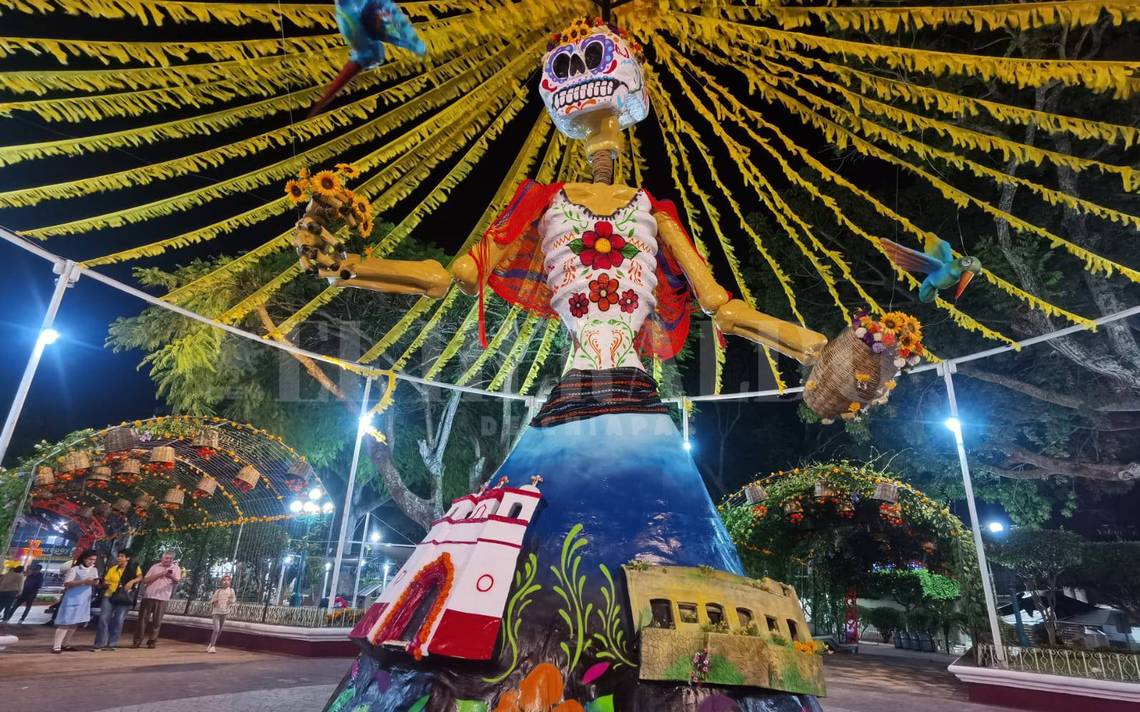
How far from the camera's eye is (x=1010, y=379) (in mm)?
12156

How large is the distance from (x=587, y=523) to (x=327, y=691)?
4.28m

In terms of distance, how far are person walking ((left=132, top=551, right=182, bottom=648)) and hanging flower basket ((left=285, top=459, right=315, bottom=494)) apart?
7.65 ft

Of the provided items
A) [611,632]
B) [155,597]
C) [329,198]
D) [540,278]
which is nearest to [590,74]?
[540,278]

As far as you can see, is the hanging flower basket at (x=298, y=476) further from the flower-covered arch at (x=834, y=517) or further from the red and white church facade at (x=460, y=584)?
the red and white church facade at (x=460, y=584)

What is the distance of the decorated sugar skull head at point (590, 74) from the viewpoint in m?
3.56

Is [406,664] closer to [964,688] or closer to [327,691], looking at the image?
[327,691]

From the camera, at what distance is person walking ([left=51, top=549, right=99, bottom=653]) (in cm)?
899

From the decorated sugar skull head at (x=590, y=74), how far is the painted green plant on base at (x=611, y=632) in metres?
2.61

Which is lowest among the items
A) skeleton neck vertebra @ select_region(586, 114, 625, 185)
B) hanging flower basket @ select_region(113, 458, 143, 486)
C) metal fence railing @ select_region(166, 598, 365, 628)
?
metal fence railing @ select_region(166, 598, 365, 628)

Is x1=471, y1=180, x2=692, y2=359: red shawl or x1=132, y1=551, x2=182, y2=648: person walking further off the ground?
x1=471, y1=180, x2=692, y2=359: red shawl

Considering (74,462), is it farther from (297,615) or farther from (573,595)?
(573,595)

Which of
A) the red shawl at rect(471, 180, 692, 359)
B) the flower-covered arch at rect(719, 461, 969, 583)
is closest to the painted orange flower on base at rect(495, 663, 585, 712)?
the red shawl at rect(471, 180, 692, 359)

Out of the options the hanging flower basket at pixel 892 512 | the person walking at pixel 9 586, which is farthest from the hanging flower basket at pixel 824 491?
the person walking at pixel 9 586

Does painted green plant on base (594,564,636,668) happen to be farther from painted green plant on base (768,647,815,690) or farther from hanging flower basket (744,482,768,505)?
hanging flower basket (744,482,768,505)
